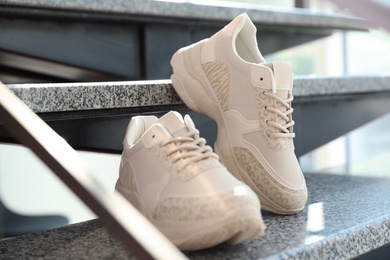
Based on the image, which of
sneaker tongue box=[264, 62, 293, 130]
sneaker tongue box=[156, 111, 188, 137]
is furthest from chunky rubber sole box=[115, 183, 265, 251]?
sneaker tongue box=[264, 62, 293, 130]

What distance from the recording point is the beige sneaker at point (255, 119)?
0.77 metres

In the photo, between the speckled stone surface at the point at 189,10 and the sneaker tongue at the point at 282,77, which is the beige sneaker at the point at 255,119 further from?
the speckled stone surface at the point at 189,10

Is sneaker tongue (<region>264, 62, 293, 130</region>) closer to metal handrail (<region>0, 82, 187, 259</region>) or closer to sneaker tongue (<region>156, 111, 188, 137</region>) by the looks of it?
sneaker tongue (<region>156, 111, 188, 137</region>)

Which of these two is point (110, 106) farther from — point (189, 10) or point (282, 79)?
point (189, 10)

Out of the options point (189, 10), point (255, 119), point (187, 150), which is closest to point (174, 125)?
point (187, 150)

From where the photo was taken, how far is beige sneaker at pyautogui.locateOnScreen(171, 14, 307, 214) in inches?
30.2

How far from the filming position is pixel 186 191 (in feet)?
2.03

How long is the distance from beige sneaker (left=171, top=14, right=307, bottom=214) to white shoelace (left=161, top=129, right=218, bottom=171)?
0.41 feet

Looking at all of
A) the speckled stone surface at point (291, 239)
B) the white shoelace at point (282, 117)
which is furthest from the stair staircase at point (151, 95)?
the white shoelace at point (282, 117)

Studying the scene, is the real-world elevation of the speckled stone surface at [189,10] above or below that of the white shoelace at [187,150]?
above

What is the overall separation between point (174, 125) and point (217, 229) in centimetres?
14

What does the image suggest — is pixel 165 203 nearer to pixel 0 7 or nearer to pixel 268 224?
pixel 268 224

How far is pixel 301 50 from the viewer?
2463 mm

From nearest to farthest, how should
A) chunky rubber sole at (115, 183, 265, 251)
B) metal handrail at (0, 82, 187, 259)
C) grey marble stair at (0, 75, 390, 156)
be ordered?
1. metal handrail at (0, 82, 187, 259)
2. chunky rubber sole at (115, 183, 265, 251)
3. grey marble stair at (0, 75, 390, 156)
